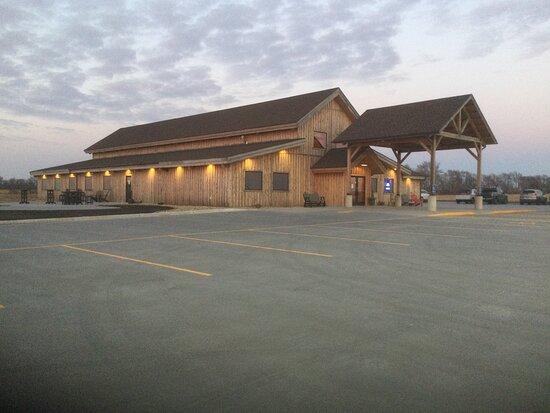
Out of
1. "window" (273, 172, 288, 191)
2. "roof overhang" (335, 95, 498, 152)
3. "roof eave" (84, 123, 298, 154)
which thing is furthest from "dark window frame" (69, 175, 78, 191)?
"roof overhang" (335, 95, 498, 152)

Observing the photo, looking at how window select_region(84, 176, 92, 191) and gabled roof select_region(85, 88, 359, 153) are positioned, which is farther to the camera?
window select_region(84, 176, 92, 191)

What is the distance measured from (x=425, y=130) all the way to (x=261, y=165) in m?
10.6

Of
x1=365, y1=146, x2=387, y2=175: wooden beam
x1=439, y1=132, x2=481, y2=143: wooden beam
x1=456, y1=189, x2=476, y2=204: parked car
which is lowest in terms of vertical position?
x1=456, y1=189, x2=476, y2=204: parked car

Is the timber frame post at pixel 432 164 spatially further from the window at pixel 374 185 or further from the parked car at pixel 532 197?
the parked car at pixel 532 197

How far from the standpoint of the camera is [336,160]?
33.0 metres

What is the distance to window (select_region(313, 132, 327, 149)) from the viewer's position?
34656mm

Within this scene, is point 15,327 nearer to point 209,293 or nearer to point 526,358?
point 209,293

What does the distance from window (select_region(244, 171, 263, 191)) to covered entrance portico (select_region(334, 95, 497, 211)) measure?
5759 millimetres

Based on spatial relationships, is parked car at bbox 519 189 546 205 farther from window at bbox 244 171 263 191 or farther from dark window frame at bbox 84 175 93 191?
dark window frame at bbox 84 175 93 191

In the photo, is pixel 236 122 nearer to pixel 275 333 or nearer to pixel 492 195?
pixel 492 195

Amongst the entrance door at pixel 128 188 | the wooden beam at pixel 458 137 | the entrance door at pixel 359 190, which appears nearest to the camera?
the wooden beam at pixel 458 137

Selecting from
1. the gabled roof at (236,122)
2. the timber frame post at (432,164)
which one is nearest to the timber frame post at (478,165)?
the timber frame post at (432,164)

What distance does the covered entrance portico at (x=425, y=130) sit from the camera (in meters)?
26.4

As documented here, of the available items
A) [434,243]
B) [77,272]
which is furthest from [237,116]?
[77,272]
